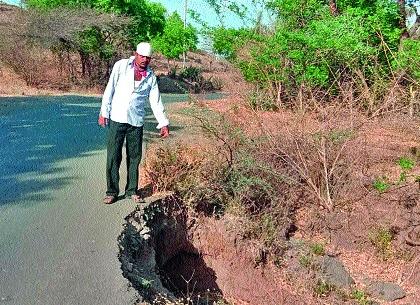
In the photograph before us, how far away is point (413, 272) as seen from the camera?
7996mm

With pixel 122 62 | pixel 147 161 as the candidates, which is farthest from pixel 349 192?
pixel 122 62

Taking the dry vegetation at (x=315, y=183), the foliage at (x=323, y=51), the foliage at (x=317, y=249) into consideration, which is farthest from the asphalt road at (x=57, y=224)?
the foliage at (x=323, y=51)

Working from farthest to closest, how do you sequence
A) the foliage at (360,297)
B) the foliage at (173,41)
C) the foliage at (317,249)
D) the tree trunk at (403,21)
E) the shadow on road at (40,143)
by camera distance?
1. the foliage at (173,41)
2. the tree trunk at (403,21)
3. the foliage at (317,249)
4. the foliage at (360,297)
5. the shadow on road at (40,143)

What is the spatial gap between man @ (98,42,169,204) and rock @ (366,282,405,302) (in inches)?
142

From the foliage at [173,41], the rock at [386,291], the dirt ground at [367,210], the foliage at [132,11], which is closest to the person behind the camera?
the rock at [386,291]

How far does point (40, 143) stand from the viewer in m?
9.48

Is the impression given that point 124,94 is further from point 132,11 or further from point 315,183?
point 132,11

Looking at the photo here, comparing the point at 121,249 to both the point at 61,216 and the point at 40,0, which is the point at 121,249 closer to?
the point at 61,216

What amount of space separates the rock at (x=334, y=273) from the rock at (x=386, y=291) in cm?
29

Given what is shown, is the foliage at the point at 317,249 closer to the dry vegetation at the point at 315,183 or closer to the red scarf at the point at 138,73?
the dry vegetation at the point at 315,183

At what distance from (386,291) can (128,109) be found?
442cm

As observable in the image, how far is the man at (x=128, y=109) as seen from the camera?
622 cm

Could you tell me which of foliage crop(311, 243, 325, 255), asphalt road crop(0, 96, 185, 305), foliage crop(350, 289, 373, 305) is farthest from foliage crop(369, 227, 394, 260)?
asphalt road crop(0, 96, 185, 305)

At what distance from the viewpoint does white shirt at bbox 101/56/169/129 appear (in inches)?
245
